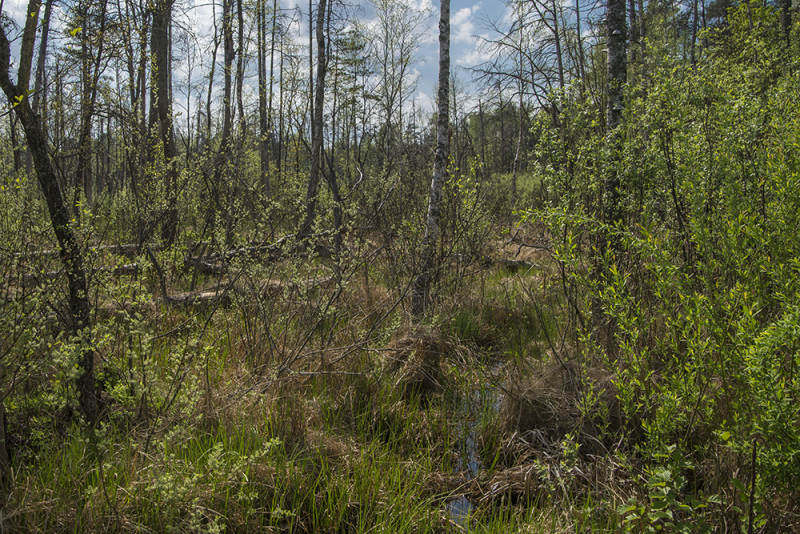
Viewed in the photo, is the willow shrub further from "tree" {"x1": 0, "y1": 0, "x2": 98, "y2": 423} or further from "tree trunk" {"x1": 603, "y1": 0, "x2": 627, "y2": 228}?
"tree" {"x1": 0, "y1": 0, "x2": 98, "y2": 423}

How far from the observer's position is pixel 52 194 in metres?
2.42

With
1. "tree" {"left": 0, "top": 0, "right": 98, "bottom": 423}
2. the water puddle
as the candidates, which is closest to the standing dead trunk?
the water puddle

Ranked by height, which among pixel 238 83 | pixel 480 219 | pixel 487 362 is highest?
pixel 238 83

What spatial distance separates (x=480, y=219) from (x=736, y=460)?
3.73 m

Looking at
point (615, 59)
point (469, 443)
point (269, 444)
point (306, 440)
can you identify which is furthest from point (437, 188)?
point (269, 444)

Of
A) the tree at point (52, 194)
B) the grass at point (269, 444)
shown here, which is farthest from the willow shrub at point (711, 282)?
the tree at point (52, 194)

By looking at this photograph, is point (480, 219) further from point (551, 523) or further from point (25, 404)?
point (25, 404)

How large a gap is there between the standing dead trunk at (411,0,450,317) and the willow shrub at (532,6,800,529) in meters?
1.59

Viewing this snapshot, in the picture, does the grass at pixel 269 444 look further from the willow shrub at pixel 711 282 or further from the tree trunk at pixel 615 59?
the tree trunk at pixel 615 59

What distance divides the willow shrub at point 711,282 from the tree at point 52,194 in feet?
8.77

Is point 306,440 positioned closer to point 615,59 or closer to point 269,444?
point 269,444

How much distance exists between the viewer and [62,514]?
1901mm

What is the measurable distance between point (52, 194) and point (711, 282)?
351 centimetres

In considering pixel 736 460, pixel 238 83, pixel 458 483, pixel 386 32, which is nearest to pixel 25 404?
pixel 458 483
